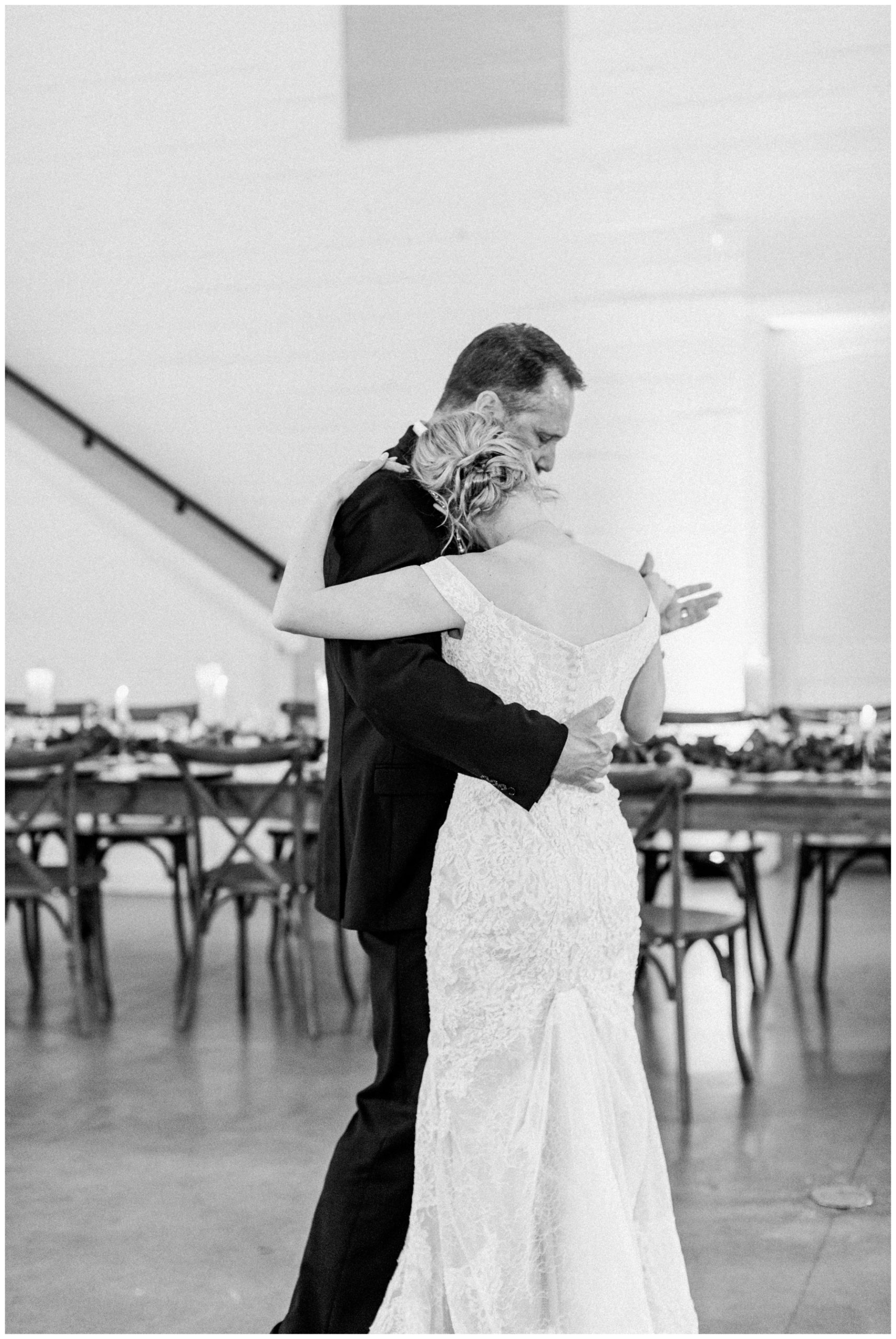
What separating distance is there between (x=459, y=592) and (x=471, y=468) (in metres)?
0.19

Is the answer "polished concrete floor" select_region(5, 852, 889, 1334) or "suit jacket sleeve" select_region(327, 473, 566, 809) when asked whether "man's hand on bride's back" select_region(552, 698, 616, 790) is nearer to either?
"suit jacket sleeve" select_region(327, 473, 566, 809)

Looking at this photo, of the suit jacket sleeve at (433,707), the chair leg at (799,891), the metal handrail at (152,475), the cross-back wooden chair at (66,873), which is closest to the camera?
the suit jacket sleeve at (433,707)

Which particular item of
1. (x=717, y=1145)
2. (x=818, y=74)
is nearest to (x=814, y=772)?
(x=717, y=1145)

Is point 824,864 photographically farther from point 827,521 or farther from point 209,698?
point 827,521

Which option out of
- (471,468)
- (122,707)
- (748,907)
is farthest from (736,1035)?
(122,707)

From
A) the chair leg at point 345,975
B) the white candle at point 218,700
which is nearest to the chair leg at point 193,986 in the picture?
the chair leg at point 345,975

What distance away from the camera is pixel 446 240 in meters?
7.54

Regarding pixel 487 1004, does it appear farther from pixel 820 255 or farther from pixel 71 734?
pixel 820 255

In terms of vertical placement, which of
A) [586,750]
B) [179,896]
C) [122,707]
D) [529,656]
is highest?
[529,656]

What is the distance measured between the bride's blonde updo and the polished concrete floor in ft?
4.98

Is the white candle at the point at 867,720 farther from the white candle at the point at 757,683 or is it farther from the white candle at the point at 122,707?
the white candle at the point at 122,707

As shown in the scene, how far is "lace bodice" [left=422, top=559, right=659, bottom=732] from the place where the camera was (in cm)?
224

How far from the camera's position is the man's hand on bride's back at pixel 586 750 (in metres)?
2.25

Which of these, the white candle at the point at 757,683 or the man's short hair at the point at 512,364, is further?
the white candle at the point at 757,683
